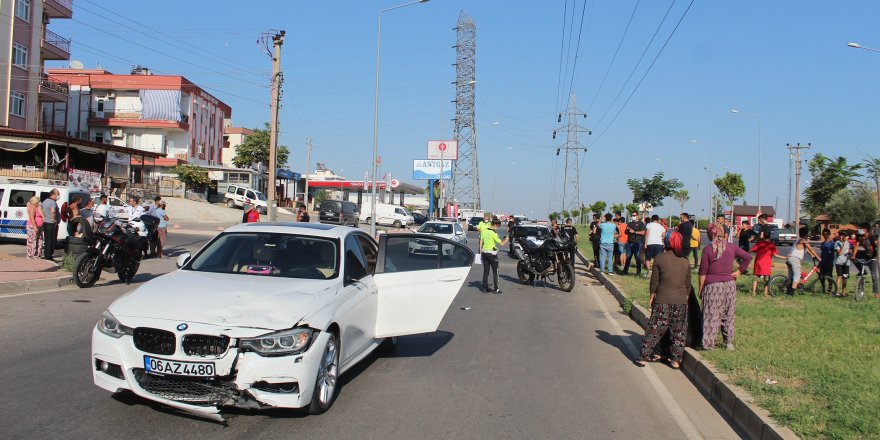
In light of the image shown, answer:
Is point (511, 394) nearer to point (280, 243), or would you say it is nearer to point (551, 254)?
point (280, 243)

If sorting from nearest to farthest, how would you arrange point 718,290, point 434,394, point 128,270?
1. point 434,394
2. point 718,290
3. point 128,270

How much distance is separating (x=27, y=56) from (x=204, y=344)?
151 ft

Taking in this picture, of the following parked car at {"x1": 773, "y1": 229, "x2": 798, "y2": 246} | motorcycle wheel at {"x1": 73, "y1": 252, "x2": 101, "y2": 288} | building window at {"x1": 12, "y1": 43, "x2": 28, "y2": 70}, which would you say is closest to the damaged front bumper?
motorcycle wheel at {"x1": 73, "y1": 252, "x2": 101, "y2": 288}

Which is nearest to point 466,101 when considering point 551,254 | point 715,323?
point 551,254

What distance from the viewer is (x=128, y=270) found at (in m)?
14.1

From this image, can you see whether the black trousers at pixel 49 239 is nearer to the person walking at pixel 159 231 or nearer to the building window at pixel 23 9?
the person walking at pixel 159 231

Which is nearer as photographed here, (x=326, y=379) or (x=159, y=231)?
(x=326, y=379)

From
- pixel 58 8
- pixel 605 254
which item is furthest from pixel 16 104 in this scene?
pixel 605 254

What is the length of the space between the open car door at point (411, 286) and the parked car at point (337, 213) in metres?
40.7

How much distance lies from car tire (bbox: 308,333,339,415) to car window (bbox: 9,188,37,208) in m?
17.0

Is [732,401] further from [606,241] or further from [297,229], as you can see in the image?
[606,241]

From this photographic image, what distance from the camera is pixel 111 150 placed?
42.6m

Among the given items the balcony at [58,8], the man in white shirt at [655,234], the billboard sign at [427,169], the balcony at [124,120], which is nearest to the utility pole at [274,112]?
the man in white shirt at [655,234]

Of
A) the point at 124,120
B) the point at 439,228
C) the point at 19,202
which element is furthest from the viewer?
the point at 124,120
